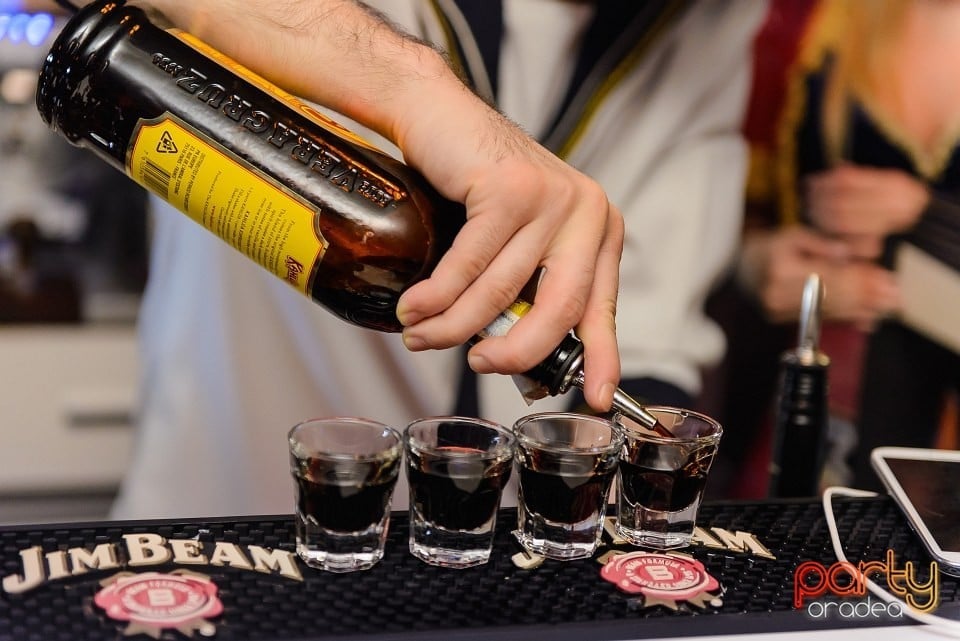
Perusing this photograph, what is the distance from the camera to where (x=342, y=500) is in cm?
74

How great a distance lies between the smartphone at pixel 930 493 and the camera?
2.73ft

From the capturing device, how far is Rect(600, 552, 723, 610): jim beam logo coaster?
75 centimetres

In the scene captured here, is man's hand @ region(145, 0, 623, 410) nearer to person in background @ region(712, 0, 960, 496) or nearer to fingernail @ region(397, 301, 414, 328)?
fingernail @ region(397, 301, 414, 328)

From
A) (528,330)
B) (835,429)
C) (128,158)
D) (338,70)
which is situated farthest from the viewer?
(835,429)

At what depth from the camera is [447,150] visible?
0.83m

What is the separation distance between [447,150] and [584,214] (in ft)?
0.41

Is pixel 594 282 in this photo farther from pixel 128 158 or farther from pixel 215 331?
pixel 215 331

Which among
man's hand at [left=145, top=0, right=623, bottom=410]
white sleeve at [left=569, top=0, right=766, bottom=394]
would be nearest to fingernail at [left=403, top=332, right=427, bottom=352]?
man's hand at [left=145, top=0, right=623, bottom=410]

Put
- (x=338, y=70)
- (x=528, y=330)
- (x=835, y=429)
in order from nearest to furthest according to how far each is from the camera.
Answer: (x=528, y=330), (x=338, y=70), (x=835, y=429)

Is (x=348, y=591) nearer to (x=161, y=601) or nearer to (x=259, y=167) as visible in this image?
(x=161, y=601)

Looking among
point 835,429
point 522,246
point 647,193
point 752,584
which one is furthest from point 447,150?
point 835,429

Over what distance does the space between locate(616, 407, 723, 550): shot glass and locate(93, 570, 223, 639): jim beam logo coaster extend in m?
0.34

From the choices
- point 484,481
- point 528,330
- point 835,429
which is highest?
point 528,330

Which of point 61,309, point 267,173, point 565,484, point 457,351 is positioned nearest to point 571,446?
point 565,484
